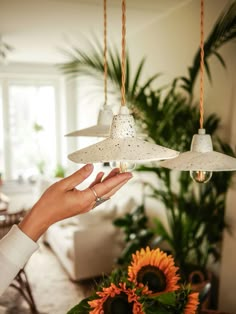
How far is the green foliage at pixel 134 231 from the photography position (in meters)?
3.25

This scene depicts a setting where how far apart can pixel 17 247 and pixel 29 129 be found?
5.83 meters

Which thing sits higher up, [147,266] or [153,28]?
[153,28]

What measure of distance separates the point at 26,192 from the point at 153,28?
156 inches

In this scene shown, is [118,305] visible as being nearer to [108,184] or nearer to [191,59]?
[108,184]

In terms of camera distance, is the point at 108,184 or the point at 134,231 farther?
the point at 134,231

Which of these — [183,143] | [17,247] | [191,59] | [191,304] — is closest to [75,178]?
[17,247]

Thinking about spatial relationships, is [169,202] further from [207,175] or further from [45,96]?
[45,96]

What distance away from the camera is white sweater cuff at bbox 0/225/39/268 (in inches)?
31.3

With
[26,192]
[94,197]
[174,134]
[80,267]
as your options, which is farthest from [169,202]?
[26,192]

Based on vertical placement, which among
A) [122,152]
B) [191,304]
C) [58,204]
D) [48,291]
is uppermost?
[122,152]

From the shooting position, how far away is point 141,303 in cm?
104

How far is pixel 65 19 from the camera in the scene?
322 centimetres

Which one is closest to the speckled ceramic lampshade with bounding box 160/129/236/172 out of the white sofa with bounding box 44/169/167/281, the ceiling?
the ceiling

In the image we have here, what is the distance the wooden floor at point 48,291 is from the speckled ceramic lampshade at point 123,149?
241 cm
